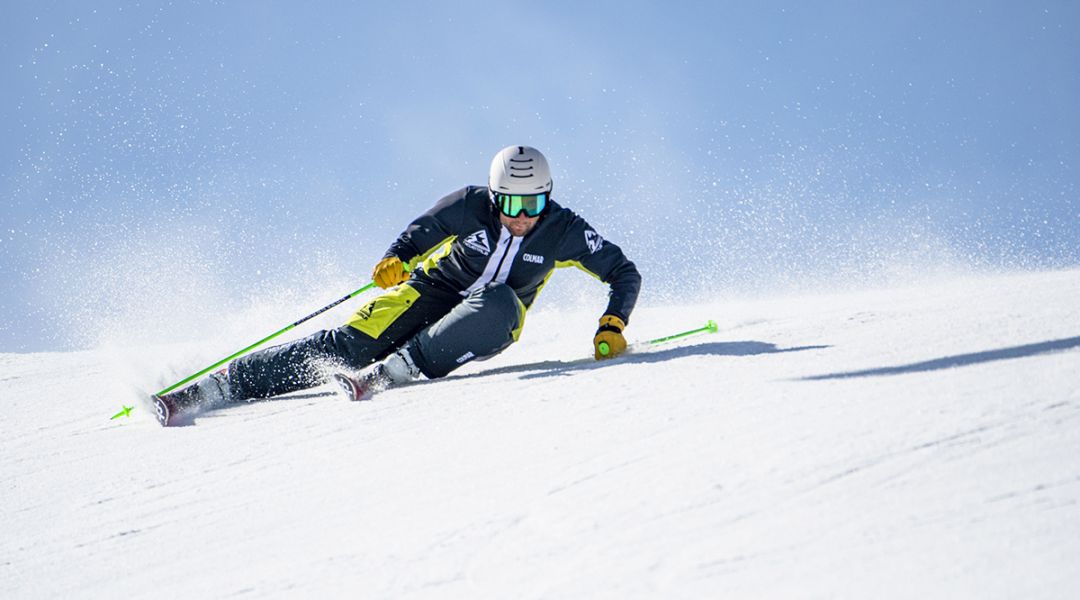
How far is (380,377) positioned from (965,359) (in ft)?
9.03

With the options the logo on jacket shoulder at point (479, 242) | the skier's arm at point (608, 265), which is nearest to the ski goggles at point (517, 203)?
the logo on jacket shoulder at point (479, 242)

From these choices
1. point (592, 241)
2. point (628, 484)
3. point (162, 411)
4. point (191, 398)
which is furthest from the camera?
point (592, 241)

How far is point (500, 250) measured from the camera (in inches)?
199

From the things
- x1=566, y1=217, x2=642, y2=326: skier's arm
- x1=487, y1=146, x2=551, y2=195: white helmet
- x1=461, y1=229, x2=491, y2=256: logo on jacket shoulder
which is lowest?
x1=566, y1=217, x2=642, y2=326: skier's arm

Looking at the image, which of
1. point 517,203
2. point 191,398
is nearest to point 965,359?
point 517,203

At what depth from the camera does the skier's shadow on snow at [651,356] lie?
171 inches

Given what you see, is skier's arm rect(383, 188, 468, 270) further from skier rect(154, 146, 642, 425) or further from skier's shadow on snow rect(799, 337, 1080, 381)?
skier's shadow on snow rect(799, 337, 1080, 381)

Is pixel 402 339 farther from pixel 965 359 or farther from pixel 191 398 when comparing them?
pixel 965 359

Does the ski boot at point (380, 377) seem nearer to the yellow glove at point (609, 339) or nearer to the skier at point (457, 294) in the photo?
the skier at point (457, 294)

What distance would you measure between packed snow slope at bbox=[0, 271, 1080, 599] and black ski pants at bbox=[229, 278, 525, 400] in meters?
0.22

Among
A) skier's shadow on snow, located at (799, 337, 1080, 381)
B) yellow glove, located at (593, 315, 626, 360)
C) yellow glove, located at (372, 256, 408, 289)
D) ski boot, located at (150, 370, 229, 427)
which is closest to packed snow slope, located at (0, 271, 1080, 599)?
skier's shadow on snow, located at (799, 337, 1080, 381)

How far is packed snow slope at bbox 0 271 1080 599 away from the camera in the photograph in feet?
6.52

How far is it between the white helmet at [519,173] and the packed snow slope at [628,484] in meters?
1.05

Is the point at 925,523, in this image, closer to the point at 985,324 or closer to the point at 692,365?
the point at 692,365
